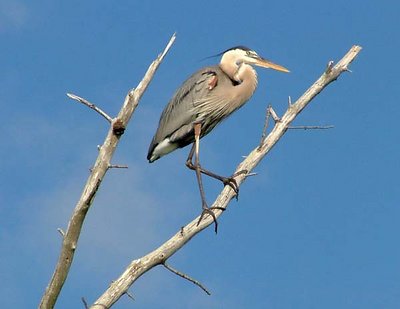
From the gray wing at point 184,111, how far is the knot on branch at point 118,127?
3.42m

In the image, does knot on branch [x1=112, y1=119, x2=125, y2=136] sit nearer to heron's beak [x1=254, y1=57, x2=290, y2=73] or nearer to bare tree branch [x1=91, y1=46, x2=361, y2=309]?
bare tree branch [x1=91, y1=46, x2=361, y2=309]

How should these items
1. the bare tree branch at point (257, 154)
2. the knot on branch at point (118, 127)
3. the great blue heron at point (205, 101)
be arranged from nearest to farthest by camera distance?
1. the knot on branch at point (118, 127)
2. the bare tree branch at point (257, 154)
3. the great blue heron at point (205, 101)

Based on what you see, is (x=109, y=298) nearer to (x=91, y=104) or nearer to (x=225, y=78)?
(x=91, y=104)

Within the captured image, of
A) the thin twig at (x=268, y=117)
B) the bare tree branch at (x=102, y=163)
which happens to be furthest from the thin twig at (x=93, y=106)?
the thin twig at (x=268, y=117)

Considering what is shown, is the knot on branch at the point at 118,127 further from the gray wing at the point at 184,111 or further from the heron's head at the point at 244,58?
the heron's head at the point at 244,58

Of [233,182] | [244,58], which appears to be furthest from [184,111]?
[233,182]

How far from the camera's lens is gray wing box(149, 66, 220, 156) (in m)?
9.82

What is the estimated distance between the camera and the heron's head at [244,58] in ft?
33.1

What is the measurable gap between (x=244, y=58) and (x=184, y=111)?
38.1 inches

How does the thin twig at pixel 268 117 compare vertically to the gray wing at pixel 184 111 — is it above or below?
below

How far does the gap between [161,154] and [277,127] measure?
5.81ft

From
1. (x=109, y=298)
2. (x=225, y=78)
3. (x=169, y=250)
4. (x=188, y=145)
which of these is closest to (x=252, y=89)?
(x=225, y=78)

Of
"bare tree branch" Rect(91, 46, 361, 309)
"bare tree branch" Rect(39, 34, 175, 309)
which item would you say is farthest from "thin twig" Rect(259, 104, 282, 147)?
"bare tree branch" Rect(39, 34, 175, 309)

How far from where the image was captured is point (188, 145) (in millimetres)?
10125
